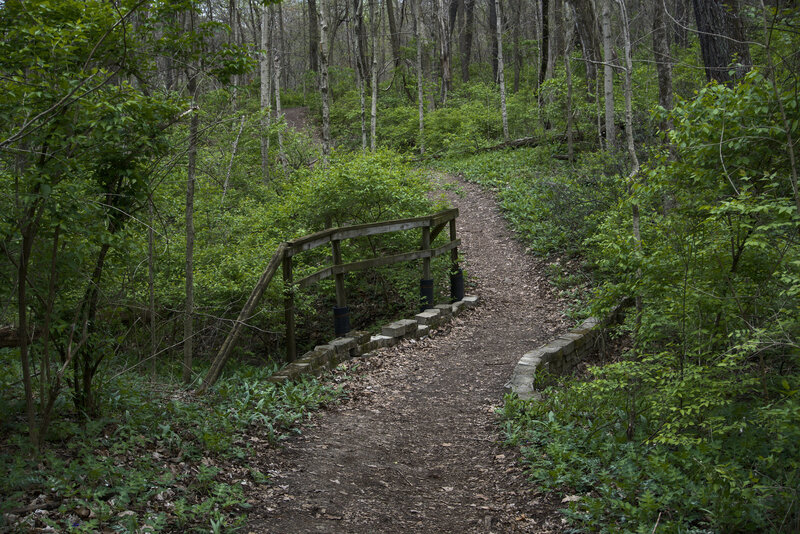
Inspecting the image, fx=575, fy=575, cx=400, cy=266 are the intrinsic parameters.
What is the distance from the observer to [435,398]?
250 inches

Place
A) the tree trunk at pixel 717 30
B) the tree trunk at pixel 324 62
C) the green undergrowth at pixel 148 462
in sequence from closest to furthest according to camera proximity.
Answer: the green undergrowth at pixel 148 462
the tree trunk at pixel 717 30
the tree trunk at pixel 324 62

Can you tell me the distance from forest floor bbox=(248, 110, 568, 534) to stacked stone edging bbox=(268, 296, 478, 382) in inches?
6.2

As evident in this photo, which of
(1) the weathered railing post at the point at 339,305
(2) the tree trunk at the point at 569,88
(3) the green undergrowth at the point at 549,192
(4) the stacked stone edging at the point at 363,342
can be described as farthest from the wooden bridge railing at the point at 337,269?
(2) the tree trunk at the point at 569,88

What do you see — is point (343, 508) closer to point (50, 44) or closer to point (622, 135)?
point (50, 44)

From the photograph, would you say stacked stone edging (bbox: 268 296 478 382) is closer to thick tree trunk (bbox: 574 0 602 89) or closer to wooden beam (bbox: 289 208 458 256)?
wooden beam (bbox: 289 208 458 256)

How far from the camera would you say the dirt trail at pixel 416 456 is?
3.77m

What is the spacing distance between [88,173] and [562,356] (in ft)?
18.6

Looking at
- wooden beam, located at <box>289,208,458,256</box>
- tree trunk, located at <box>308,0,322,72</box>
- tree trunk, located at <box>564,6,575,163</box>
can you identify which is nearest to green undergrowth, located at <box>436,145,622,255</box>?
tree trunk, located at <box>564,6,575,163</box>

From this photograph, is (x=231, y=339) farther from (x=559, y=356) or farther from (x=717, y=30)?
(x=717, y=30)

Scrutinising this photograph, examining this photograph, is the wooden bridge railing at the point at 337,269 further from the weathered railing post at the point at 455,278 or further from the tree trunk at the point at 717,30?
the tree trunk at the point at 717,30

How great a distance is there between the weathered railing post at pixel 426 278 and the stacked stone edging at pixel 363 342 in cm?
20

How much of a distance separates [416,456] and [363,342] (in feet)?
8.38

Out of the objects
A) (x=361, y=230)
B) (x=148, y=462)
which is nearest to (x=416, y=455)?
(x=148, y=462)

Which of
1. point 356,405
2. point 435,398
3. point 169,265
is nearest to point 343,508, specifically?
point 356,405
